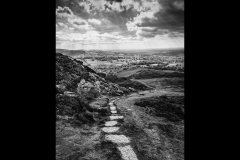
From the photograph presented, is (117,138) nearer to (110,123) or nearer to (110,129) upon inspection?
(110,129)

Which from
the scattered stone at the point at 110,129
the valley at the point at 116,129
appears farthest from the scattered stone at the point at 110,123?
the scattered stone at the point at 110,129

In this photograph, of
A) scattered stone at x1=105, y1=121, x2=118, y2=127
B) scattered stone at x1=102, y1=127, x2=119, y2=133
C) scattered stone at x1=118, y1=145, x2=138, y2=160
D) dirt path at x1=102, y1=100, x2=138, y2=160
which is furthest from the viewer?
scattered stone at x1=105, y1=121, x2=118, y2=127

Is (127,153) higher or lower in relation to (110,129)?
lower

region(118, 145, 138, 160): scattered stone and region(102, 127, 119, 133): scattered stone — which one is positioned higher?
region(102, 127, 119, 133): scattered stone

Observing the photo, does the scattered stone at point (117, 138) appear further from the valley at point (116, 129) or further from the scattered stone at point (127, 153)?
the scattered stone at point (127, 153)

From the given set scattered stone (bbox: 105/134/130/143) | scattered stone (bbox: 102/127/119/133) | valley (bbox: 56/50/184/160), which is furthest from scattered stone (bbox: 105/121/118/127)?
scattered stone (bbox: 105/134/130/143)

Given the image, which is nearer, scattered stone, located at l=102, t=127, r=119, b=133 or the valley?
the valley

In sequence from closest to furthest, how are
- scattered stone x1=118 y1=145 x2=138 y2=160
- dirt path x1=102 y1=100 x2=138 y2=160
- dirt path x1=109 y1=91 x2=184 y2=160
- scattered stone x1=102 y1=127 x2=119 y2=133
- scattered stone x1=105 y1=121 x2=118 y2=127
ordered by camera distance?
scattered stone x1=118 y1=145 x2=138 y2=160 < dirt path x1=102 y1=100 x2=138 y2=160 < dirt path x1=109 y1=91 x2=184 y2=160 < scattered stone x1=102 y1=127 x2=119 y2=133 < scattered stone x1=105 y1=121 x2=118 y2=127

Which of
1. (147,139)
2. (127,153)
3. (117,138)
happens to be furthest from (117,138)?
(147,139)

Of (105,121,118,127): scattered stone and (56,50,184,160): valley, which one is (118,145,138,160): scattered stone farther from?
(105,121,118,127): scattered stone
